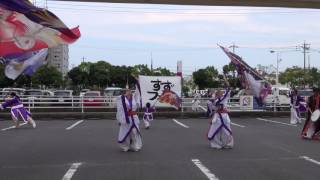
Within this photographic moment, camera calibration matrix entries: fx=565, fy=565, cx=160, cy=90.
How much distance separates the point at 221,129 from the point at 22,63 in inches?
223

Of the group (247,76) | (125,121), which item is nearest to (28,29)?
(125,121)

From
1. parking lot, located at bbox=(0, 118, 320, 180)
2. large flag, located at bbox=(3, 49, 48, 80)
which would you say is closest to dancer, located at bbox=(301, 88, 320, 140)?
parking lot, located at bbox=(0, 118, 320, 180)

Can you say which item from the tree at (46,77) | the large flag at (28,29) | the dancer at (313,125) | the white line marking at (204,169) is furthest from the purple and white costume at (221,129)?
the tree at (46,77)

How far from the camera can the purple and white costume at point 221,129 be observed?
15641 mm

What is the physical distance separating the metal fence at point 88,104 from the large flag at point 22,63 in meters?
17.7

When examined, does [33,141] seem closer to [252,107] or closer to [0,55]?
[0,55]

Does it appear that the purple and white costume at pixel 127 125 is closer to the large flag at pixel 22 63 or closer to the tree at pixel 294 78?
the large flag at pixel 22 63

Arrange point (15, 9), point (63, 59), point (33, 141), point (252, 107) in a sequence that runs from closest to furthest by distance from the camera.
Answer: point (15, 9) → point (33, 141) → point (252, 107) → point (63, 59)

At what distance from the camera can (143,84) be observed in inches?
1236

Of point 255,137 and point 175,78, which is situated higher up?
point 175,78

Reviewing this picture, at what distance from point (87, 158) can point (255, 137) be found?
7508 mm

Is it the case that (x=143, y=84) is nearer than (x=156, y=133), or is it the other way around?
(x=156, y=133)

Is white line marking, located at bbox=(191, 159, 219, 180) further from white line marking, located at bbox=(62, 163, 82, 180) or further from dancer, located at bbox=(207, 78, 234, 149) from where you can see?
dancer, located at bbox=(207, 78, 234, 149)

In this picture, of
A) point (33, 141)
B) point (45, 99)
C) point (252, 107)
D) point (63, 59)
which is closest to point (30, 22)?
point (33, 141)
